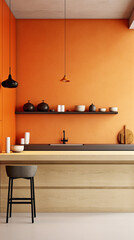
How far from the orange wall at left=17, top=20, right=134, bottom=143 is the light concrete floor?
203 centimetres

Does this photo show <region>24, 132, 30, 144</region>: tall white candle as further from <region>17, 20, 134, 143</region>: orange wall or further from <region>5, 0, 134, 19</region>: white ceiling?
<region>5, 0, 134, 19</region>: white ceiling

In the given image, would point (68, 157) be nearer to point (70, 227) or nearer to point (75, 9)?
point (70, 227)

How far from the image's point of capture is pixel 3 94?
15.9ft

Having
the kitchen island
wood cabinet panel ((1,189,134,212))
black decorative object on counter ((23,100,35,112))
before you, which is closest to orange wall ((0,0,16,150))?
black decorative object on counter ((23,100,35,112))

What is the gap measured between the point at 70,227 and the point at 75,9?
387 cm

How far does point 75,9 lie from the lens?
17.6 feet

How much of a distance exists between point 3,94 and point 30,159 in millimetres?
1414

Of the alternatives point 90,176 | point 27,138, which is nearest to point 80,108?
point 27,138

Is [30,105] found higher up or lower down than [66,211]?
higher up

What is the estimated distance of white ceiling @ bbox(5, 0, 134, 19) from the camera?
16.7 feet

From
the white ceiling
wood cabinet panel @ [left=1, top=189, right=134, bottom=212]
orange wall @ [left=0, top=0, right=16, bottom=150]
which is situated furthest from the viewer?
the white ceiling

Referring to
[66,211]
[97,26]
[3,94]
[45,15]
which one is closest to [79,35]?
[97,26]

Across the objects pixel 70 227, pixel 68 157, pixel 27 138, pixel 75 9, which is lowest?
pixel 70 227

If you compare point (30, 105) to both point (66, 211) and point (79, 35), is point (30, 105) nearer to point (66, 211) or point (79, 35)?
point (79, 35)
